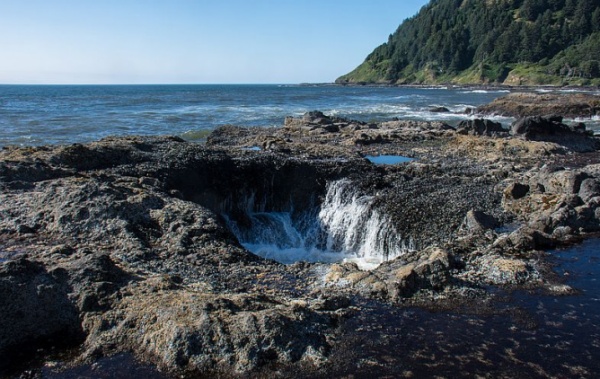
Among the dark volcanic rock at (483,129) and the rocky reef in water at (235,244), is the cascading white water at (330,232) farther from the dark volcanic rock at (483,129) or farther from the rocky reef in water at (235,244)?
the dark volcanic rock at (483,129)

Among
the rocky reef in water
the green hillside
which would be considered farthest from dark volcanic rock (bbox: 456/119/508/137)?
the green hillside

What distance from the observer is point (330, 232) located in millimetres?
19531

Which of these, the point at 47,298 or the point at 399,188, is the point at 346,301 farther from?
the point at 399,188

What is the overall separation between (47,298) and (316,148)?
2180 centimetres

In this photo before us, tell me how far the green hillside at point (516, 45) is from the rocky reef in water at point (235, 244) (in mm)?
117622

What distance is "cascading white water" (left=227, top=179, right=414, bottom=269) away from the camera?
1767 centimetres

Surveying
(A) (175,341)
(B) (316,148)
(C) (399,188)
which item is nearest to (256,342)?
(A) (175,341)

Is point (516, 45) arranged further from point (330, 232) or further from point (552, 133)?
point (330, 232)

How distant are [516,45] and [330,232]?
15795 cm

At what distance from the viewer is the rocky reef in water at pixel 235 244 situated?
28.1 feet

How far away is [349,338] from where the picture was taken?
8852 mm

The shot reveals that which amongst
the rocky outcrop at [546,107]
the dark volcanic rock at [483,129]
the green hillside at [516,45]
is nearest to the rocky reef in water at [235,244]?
the dark volcanic rock at [483,129]

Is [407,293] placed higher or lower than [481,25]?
lower

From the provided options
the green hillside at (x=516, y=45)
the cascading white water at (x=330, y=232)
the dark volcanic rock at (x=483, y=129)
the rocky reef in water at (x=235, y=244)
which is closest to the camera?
the rocky reef in water at (x=235, y=244)
